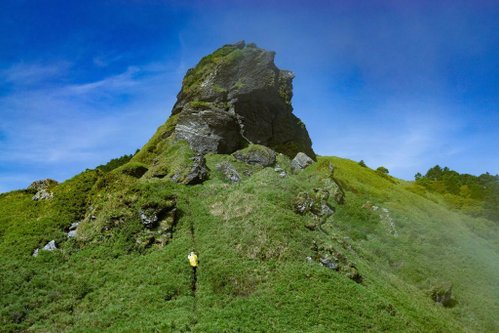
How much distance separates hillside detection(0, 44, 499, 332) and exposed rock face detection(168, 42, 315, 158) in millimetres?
457

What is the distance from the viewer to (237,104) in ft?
210

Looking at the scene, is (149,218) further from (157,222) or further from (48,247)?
(48,247)

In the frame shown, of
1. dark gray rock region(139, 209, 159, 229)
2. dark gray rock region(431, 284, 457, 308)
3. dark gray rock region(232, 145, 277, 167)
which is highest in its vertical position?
dark gray rock region(232, 145, 277, 167)

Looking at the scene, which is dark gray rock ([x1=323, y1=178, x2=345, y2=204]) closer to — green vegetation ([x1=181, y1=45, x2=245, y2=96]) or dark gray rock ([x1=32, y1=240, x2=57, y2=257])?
green vegetation ([x1=181, y1=45, x2=245, y2=96])

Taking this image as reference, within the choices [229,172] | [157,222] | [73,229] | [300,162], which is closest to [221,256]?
[157,222]

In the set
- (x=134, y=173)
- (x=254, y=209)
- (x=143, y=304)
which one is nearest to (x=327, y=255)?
(x=254, y=209)

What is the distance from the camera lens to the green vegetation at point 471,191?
7344 centimetres

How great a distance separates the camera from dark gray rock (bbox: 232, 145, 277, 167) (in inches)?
2221

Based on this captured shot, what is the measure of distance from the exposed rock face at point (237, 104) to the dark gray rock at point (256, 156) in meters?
2.19

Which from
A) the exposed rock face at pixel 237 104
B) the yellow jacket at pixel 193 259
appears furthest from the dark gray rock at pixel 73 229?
the exposed rock face at pixel 237 104

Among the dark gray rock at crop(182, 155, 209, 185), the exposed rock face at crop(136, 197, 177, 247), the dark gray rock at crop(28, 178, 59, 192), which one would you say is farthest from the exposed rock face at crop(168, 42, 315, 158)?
the exposed rock face at crop(136, 197, 177, 247)

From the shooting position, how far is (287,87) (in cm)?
7338

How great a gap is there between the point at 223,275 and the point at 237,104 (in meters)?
39.4

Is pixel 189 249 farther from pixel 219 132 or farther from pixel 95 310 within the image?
pixel 219 132
